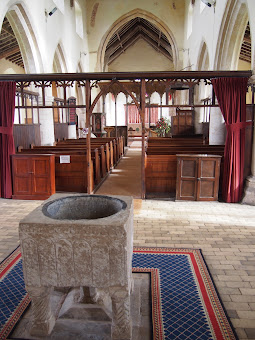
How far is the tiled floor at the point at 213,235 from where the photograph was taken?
2664mm

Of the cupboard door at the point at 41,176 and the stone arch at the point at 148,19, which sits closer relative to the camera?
the cupboard door at the point at 41,176

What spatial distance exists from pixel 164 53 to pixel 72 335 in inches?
901

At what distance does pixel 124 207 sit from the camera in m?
2.35

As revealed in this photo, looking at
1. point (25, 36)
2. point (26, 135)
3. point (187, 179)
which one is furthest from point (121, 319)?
point (25, 36)

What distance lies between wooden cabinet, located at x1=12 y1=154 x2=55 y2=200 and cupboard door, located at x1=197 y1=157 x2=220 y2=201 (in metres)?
Result: 3.00

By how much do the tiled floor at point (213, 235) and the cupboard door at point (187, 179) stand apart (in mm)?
195

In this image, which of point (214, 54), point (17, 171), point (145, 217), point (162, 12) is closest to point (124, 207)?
point (145, 217)

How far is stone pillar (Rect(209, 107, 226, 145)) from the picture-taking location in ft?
26.6

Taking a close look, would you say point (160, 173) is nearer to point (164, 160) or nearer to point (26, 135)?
point (164, 160)

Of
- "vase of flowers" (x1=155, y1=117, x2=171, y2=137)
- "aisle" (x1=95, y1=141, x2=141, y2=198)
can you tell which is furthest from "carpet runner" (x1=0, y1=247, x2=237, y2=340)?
"vase of flowers" (x1=155, y1=117, x2=171, y2=137)

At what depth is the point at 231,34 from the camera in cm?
780

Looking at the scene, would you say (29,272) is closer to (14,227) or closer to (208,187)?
(14,227)

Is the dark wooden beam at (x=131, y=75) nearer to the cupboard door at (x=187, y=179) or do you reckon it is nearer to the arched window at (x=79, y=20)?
the cupboard door at (x=187, y=179)

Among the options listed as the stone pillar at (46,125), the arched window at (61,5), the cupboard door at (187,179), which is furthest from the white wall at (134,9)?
the cupboard door at (187,179)
